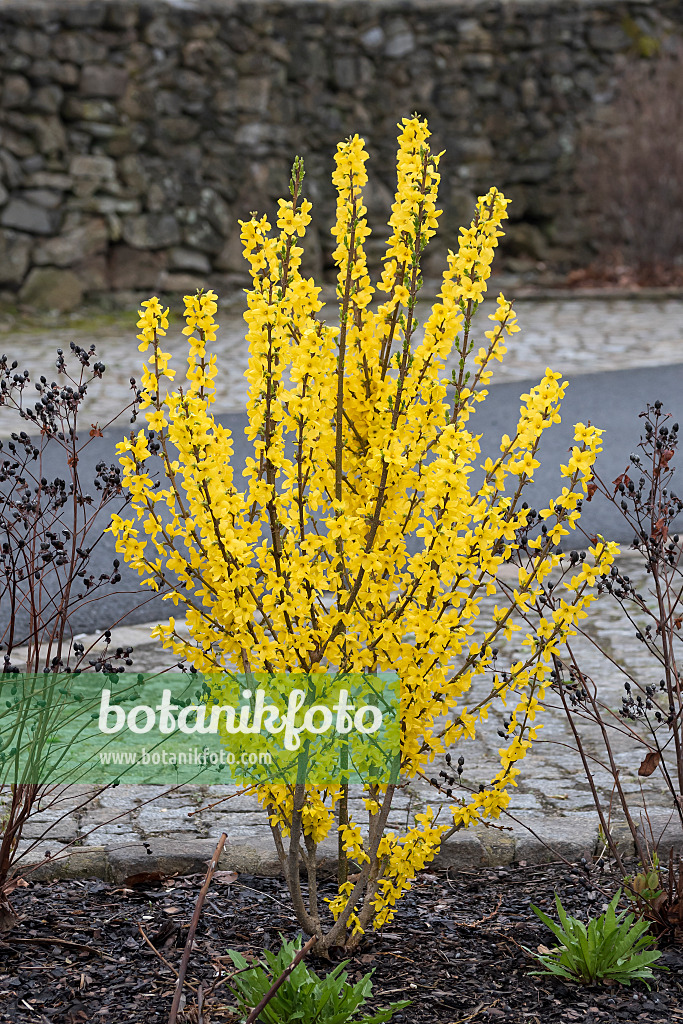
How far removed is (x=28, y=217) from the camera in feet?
37.8

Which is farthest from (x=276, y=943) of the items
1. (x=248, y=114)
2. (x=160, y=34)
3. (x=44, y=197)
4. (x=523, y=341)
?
(x=248, y=114)

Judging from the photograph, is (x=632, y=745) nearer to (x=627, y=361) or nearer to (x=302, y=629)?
(x=302, y=629)

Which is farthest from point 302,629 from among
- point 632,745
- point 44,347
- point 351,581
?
point 44,347

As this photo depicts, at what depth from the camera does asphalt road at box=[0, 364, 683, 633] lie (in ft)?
17.2

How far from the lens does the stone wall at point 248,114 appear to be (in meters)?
11.5

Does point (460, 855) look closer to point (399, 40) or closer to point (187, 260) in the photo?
point (187, 260)

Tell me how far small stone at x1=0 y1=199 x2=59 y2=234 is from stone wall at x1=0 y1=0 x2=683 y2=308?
1 cm

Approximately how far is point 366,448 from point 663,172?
11169 mm

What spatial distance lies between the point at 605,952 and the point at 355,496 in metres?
1.06

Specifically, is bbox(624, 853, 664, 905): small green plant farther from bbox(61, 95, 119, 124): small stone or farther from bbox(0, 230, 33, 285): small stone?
bbox(61, 95, 119, 124): small stone

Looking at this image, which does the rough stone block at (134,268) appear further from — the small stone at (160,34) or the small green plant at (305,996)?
the small green plant at (305,996)

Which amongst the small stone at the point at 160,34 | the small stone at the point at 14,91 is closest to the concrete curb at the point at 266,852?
the small stone at the point at 14,91

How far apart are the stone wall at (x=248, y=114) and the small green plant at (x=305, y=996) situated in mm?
10222

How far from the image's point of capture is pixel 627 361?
978 cm
